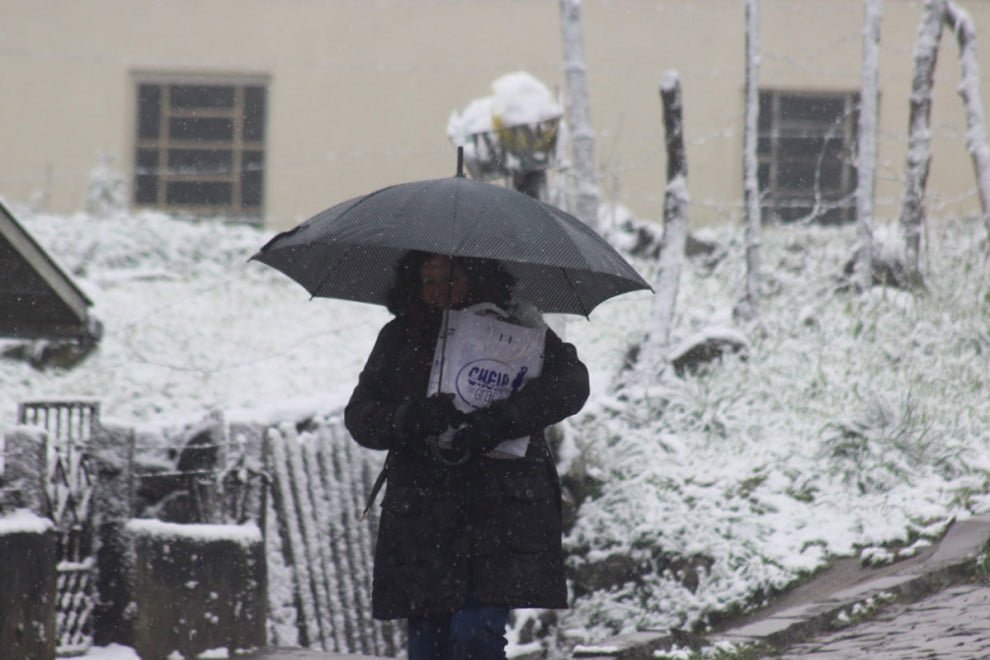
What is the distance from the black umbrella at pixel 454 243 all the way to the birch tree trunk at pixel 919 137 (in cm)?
681

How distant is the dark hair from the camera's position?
13.5 feet

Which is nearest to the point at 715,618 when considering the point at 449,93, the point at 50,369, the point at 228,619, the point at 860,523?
the point at 860,523

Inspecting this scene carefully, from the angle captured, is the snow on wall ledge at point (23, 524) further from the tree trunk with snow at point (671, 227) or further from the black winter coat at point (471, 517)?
the tree trunk with snow at point (671, 227)

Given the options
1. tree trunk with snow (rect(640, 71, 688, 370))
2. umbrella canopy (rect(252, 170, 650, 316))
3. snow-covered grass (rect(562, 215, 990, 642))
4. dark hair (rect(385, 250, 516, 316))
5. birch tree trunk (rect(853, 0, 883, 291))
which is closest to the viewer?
umbrella canopy (rect(252, 170, 650, 316))

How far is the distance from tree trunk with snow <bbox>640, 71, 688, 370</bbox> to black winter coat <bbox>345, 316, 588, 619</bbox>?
564 centimetres

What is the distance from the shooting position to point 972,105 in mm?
11750

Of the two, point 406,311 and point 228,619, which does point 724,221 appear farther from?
point 406,311

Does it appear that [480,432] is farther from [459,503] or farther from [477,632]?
[477,632]

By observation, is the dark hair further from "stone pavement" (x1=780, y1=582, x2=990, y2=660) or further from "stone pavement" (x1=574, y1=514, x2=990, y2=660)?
"stone pavement" (x1=780, y1=582, x2=990, y2=660)

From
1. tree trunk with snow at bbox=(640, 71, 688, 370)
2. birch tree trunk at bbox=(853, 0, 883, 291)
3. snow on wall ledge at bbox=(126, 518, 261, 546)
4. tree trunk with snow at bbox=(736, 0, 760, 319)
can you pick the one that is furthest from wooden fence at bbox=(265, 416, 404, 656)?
birch tree trunk at bbox=(853, 0, 883, 291)

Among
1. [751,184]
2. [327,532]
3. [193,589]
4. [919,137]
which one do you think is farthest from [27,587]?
[919,137]

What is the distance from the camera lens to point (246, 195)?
54.1 feet

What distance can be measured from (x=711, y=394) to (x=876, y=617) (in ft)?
10.1

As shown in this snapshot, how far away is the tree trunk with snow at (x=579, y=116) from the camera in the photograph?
8.96 metres
